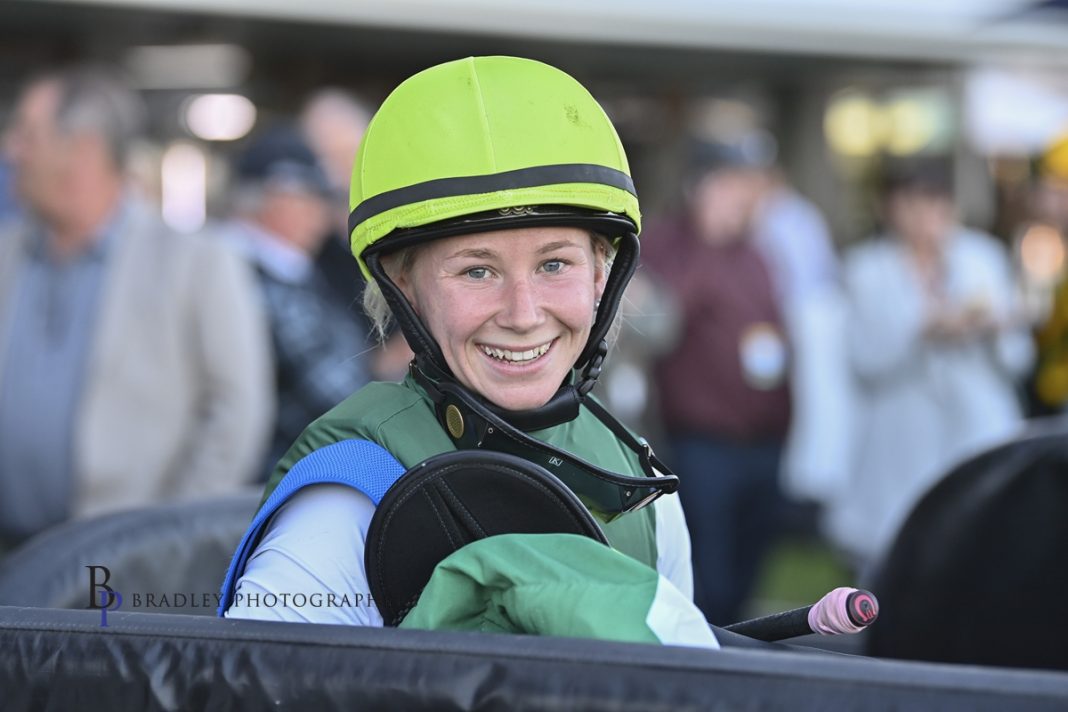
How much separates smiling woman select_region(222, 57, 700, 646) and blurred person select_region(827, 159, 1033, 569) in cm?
443

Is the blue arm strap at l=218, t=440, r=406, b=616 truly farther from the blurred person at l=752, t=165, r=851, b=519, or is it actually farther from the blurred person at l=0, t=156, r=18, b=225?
the blurred person at l=752, t=165, r=851, b=519

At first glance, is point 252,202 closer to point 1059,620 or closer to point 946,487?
point 946,487

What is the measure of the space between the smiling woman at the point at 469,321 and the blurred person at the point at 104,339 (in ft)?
6.70

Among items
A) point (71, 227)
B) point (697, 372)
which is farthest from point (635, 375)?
point (71, 227)

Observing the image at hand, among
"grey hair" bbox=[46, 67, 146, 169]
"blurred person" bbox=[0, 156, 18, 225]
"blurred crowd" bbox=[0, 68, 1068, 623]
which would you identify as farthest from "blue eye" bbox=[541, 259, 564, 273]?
"blurred person" bbox=[0, 156, 18, 225]

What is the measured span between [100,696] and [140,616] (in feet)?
0.32

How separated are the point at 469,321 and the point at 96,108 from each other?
2.45 meters

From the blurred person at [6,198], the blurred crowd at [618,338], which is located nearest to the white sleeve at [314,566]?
the blurred crowd at [618,338]

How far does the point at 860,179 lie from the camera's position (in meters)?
11.1

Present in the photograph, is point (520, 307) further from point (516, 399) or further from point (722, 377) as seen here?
point (722, 377)

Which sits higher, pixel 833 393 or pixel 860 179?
pixel 860 179

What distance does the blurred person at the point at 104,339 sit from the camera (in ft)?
Result: 13.0

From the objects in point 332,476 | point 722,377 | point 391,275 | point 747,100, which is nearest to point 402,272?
point 391,275

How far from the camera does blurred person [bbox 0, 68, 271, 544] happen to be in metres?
3.96
